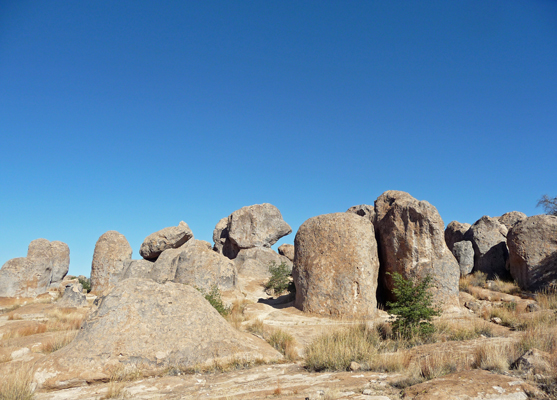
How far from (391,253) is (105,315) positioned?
10.2 m

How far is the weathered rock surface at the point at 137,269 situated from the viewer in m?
25.4

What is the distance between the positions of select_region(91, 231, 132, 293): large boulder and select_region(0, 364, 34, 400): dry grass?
20.8 meters

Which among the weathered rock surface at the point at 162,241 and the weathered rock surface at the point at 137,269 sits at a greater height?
the weathered rock surface at the point at 162,241

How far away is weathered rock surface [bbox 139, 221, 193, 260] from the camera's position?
27.0m

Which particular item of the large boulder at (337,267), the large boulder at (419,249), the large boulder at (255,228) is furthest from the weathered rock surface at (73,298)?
the large boulder at (255,228)

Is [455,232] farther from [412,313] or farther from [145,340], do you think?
[145,340]

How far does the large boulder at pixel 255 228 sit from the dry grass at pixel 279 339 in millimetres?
21515

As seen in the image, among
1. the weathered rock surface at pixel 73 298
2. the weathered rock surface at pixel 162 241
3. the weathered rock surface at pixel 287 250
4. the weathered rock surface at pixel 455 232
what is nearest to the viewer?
the weathered rock surface at pixel 73 298

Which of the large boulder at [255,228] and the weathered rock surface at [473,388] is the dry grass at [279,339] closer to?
the weathered rock surface at [473,388]

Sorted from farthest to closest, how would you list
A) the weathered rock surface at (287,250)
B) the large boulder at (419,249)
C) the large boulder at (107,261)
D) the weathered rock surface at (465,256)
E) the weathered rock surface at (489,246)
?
the weathered rock surface at (287,250) < the large boulder at (107,261) < the weathered rock surface at (465,256) < the weathered rock surface at (489,246) < the large boulder at (419,249)

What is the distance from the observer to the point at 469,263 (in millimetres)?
21297

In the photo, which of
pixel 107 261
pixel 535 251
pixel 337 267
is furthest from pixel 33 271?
pixel 535 251

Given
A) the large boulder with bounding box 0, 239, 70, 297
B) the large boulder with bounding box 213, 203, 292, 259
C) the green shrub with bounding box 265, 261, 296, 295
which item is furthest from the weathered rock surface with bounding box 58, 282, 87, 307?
the large boulder with bounding box 213, 203, 292, 259

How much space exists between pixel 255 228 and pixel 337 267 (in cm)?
1951
